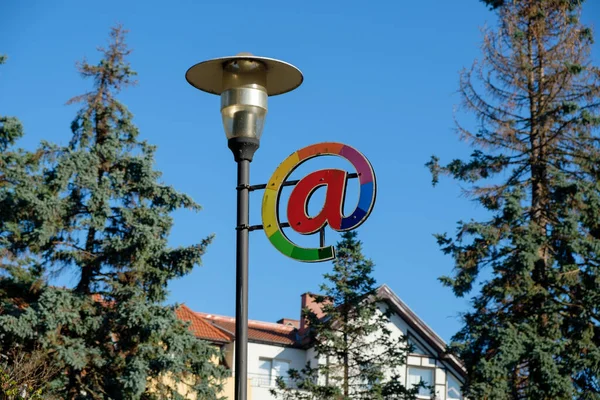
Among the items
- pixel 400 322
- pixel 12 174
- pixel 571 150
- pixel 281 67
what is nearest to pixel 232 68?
pixel 281 67

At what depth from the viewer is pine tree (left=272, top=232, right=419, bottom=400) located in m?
30.9

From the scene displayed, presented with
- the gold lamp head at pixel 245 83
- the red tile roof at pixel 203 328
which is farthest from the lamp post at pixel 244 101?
the red tile roof at pixel 203 328

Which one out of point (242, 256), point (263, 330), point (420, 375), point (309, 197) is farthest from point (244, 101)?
point (420, 375)

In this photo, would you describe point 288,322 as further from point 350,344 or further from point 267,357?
point 350,344

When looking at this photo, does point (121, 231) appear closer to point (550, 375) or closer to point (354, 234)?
point (354, 234)

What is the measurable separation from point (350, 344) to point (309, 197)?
24.5 meters

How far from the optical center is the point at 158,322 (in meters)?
26.0

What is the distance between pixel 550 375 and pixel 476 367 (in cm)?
196

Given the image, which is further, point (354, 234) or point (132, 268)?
point (354, 234)

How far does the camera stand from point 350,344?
105 feet

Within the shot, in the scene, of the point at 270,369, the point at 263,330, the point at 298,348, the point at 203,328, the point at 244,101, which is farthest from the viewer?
the point at 263,330

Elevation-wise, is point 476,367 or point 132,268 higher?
point 132,268

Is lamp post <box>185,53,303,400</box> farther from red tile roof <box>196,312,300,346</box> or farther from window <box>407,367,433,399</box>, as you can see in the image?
window <box>407,367,433,399</box>

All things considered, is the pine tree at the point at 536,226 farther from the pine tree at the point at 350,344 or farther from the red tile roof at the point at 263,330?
the red tile roof at the point at 263,330
